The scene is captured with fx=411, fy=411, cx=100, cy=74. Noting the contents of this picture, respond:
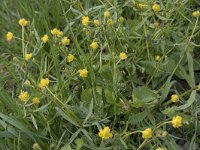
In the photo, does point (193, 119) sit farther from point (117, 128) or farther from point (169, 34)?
point (169, 34)

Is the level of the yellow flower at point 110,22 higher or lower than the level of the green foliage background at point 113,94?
higher

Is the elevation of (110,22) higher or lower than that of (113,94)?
higher

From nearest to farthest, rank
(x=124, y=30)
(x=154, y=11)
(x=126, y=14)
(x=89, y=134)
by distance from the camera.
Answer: (x=89, y=134) → (x=154, y=11) → (x=124, y=30) → (x=126, y=14)

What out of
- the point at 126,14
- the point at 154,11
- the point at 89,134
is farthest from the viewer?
the point at 126,14

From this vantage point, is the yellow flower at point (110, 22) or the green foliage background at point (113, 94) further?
the yellow flower at point (110, 22)

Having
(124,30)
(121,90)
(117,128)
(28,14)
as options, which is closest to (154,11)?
(124,30)

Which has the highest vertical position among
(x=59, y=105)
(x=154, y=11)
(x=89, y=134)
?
(x=154, y=11)

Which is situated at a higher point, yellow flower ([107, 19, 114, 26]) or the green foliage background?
yellow flower ([107, 19, 114, 26])

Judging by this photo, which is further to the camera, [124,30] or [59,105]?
[124,30]

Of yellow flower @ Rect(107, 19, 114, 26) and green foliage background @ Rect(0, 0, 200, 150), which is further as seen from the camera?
Answer: yellow flower @ Rect(107, 19, 114, 26)

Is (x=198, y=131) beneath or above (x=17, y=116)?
beneath
